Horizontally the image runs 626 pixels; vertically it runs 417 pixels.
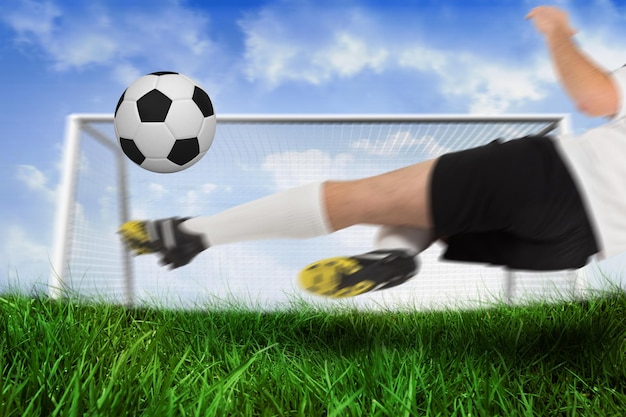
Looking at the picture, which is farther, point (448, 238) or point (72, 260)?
point (72, 260)

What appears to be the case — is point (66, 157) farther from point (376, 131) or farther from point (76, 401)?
point (76, 401)

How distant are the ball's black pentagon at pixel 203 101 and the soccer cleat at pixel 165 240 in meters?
0.60

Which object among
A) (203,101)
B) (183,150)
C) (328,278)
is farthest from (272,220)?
(203,101)

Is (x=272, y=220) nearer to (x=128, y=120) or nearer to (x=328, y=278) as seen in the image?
(x=328, y=278)

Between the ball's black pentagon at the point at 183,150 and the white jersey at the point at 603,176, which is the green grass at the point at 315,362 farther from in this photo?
the ball's black pentagon at the point at 183,150

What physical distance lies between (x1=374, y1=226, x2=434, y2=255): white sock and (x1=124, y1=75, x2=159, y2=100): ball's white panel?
1258mm

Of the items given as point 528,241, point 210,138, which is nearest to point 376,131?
point 210,138

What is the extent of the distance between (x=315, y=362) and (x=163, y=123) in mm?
1166

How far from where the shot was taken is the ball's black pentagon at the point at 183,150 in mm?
2611

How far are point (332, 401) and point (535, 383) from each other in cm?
83

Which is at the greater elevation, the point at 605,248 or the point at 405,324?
the point at 605,248

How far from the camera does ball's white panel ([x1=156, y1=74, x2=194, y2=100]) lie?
2.64 meters

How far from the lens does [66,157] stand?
11.0 ft

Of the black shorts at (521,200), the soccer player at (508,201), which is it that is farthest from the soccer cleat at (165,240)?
the black shorts at (521,200)
